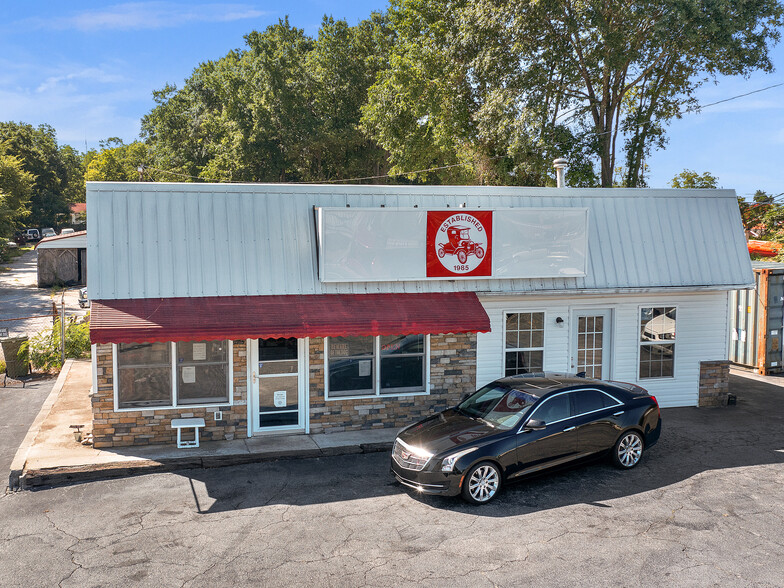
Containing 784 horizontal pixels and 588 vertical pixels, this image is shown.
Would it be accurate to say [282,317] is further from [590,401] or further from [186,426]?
[590,401]

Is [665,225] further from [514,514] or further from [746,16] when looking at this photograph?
[746,16]

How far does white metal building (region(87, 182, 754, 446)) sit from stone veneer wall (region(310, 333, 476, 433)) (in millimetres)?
30

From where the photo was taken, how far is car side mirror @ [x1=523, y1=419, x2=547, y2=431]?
9.05 meters

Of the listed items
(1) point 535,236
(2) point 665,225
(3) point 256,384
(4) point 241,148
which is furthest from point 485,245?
(4) point 241,148

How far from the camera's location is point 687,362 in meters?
14.3

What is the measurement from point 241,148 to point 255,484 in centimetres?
3379

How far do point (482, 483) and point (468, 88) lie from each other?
2261cm

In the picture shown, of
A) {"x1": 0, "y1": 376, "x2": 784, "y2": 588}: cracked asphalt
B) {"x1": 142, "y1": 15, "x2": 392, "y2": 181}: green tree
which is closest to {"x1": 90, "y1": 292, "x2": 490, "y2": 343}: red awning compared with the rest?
{"x1": 0, "y1": 376, "x2": 784, "y2": 588}: cracked asphalt

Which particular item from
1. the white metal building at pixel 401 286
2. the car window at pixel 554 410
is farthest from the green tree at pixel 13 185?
the car window at pixel 554 410

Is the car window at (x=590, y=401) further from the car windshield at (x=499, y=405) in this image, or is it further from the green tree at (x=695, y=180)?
the green tree at (x=695, y=180)

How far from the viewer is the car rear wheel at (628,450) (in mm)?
10000

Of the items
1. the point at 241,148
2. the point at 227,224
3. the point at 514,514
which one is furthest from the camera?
the point at 241,148

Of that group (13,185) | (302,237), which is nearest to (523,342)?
(302,237)

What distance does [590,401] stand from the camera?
388 inches
